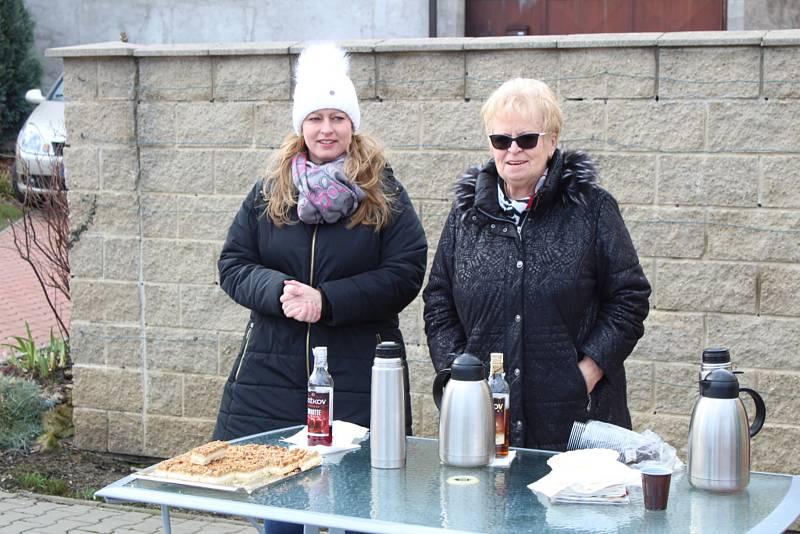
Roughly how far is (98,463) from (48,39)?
11.0 m

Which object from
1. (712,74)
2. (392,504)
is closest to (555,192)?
(392,504)

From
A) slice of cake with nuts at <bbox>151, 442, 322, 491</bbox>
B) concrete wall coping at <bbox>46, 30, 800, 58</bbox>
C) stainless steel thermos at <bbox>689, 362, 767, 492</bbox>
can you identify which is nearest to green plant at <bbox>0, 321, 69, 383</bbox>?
concrete wall coping at <bbox>46, 30, 800, 58</bbox>

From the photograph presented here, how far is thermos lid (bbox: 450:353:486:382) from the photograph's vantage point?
327 centimetres

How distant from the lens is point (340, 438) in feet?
12.1

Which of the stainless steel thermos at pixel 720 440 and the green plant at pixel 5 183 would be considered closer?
the stainless steel thermos at pixel 720 440

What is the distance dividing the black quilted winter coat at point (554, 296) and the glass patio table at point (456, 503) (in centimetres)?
32

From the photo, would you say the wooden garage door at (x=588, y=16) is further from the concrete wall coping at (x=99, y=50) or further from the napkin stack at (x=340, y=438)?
the napkin stack at (x=340, y=438)

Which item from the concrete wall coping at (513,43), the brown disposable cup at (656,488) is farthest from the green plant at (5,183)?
the brown disposable cup at (656,488)

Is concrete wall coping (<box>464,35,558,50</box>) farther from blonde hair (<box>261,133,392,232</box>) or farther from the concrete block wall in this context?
blonde hair (<box>261,133,392,232</box>)

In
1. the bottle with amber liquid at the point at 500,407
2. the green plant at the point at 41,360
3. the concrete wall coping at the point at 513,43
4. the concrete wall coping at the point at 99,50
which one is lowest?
the green plant at the point at 41,360

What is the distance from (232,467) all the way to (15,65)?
13.5 metres

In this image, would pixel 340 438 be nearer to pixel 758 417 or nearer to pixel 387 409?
pixel 387 409

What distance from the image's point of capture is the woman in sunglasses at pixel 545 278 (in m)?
3.71

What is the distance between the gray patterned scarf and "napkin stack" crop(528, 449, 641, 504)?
4.26 feet
